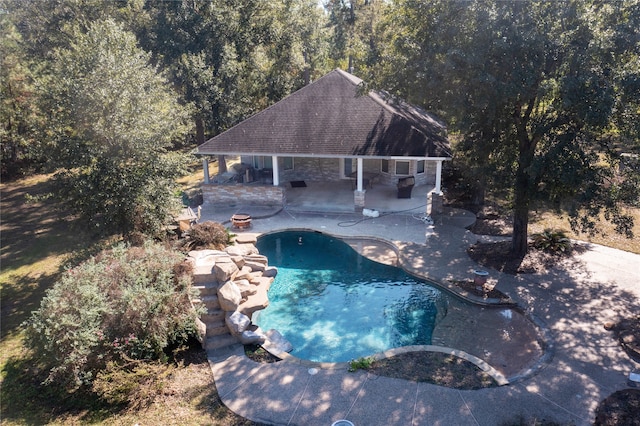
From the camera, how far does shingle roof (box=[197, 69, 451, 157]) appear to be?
19.7m

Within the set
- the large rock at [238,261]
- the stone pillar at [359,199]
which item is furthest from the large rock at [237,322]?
the stone pillar at [359,199]

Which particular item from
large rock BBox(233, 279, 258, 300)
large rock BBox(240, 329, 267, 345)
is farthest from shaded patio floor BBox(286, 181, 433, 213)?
large rock BBox(240, 329, 267, 345)

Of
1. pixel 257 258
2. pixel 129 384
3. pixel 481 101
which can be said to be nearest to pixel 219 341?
pixel 129 384

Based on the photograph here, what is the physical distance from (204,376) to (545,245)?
13120 mm

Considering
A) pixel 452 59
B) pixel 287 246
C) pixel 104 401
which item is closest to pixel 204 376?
pixel 104 401

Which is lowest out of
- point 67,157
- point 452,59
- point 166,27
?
point 67,157

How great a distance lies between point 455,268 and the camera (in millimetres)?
15281

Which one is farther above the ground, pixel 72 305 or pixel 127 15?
pixel 127 15

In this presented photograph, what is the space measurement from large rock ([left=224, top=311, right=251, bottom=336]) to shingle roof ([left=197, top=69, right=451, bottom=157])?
390 inches

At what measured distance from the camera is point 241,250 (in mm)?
16297

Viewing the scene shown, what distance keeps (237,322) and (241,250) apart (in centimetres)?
491

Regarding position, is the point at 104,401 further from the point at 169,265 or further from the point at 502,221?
the point at 502,221

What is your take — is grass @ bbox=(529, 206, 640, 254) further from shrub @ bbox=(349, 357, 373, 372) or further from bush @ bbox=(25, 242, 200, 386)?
bush @ bbox=(25, 242, 200, 386)

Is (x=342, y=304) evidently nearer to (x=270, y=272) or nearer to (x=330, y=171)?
(x=270, y=272)
